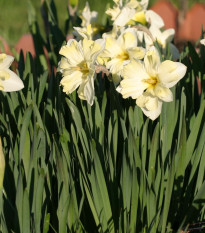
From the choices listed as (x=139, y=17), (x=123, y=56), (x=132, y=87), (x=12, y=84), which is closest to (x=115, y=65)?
(x=123, y=56)

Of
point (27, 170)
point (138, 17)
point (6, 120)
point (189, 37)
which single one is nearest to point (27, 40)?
point (189, 37)

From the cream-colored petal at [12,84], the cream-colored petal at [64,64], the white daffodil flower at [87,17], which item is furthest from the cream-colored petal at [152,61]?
the white daffodil flower at [87,17]

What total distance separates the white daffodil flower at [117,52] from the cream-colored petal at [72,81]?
0.11 m

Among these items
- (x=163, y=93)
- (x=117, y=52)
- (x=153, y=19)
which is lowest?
(x=163, y=93)

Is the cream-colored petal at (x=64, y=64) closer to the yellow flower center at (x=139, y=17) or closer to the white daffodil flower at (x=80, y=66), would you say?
the white daffodil flower at (x=80, y=66)

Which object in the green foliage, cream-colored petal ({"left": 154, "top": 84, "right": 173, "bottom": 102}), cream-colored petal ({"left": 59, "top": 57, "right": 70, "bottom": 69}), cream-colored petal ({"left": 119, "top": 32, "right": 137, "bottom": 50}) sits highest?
cream-colored petal ({"left": 119, "top": 32, "right": 137, "bottom": 50})

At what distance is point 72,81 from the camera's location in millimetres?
1249

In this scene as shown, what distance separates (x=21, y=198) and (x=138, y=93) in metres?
0.37

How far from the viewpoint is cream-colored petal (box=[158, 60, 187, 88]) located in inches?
46.1

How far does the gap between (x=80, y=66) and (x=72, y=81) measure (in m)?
0.05

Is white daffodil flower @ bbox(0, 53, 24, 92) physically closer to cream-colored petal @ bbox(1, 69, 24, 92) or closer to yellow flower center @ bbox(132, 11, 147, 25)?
cream-colored petal @ bbox(1, 69, 24, 92)

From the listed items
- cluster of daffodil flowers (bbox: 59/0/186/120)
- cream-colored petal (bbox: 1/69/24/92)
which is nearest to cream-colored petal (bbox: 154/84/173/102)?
cluster of daffodil flowers (bbox: 59/0/186/120)

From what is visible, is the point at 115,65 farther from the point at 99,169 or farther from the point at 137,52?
the point at 99,169

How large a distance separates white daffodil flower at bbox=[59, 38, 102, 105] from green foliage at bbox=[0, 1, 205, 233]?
0.05 meters
